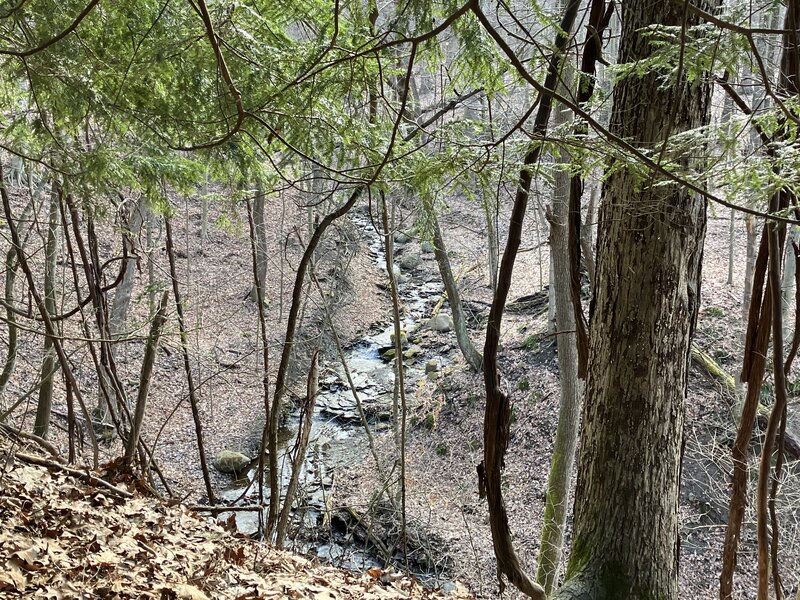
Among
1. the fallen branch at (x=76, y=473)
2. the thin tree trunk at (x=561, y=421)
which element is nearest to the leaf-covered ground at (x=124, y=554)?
the fallen branch at (x=76, y=473)

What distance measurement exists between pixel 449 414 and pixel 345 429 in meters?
2.25

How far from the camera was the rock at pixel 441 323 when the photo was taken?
16.8 metres

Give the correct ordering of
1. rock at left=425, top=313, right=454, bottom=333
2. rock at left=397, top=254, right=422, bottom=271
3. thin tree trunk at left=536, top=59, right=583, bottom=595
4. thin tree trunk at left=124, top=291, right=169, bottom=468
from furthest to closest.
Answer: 1. rock at left=397, top=254, right=422, bottom=271
2. rock at left=425, top=313, right=454, bottom=333
3. thin tree trunk at left=536, top=59, right=583, bottom=595
4. thin tree trunk at left=124, top=291, right=169, bottom=468

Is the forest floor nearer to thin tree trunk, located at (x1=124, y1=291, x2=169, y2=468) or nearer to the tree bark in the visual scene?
the tree bark

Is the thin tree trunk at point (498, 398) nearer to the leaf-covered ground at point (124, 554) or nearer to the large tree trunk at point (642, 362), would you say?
the large tree trunk at point (642, 362)

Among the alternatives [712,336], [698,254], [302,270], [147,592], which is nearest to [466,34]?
[698,254]

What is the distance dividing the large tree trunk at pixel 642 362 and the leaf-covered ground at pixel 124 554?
1.47 meters

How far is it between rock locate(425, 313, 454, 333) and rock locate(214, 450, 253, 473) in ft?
22.6

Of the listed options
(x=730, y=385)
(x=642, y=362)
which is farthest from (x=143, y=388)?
(x=730, y=385)

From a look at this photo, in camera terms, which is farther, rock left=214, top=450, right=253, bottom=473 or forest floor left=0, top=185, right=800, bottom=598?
rock left=214, top=450, right=253, bottom=473

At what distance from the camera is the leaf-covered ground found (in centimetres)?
301

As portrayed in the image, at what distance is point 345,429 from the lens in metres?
13.3

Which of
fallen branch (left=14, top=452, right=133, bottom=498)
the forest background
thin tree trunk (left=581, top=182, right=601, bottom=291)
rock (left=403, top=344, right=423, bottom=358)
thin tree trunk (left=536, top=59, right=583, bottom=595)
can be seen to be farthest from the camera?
rock (left=403, top=344, right=423, bottom=358)

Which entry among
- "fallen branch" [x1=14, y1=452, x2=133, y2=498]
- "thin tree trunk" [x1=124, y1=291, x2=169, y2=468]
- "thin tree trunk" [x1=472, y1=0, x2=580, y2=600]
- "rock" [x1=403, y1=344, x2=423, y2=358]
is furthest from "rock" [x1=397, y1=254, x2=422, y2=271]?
"thin tree trunk" [x1=472, y1=0, x2=580, y2=600]
